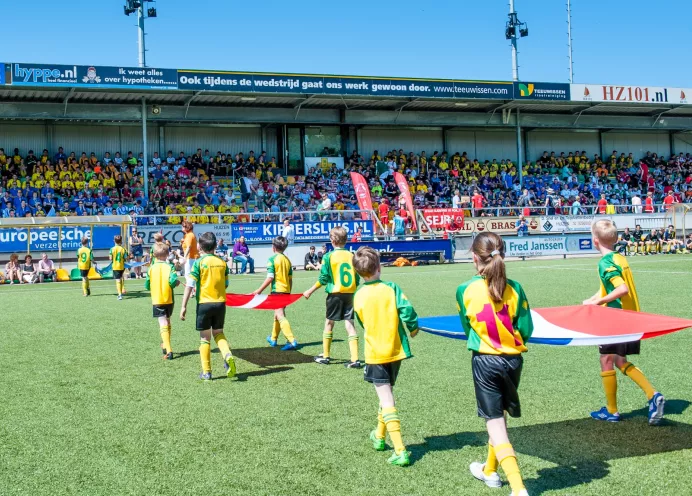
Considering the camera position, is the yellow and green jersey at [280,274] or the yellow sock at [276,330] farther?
the yellow sock at [276,330]

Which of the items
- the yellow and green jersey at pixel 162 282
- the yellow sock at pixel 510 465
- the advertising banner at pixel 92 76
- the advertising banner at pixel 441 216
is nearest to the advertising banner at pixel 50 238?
the advertising banner at pixel 92 76

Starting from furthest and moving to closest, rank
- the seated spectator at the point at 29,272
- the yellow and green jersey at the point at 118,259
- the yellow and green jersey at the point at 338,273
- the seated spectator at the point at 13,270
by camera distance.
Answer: the seated spectator at the point at 29,272 < the seated spectator at the point at 13,270 < the yellow and green jersey at the point at 118,259 < the yellow and green jersey at the point at 338,273

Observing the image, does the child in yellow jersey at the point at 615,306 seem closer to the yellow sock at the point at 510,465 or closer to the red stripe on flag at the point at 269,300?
the yellow sock at the point at 510,465

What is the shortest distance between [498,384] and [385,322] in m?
1.05

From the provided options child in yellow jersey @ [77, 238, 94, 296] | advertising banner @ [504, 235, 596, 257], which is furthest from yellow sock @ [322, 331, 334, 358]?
advertising banner @ [504, 235, 596, 257]

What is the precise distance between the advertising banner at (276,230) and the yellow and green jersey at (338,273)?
2024 centimetres

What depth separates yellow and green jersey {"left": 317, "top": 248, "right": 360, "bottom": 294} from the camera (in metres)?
8.43

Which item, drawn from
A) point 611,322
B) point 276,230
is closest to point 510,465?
point 611,322

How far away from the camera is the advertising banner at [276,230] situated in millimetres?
28766

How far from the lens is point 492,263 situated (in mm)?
4418

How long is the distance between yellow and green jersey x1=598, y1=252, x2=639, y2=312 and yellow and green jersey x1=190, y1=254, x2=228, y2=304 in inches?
158

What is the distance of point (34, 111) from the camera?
33.9 m

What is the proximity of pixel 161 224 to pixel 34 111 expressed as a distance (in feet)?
34.3

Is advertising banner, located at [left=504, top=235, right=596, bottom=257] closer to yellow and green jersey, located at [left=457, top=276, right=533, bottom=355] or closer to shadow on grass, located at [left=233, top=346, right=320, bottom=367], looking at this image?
shadow on grass, located at [left=233, top=346, right=320, bottom=367]
